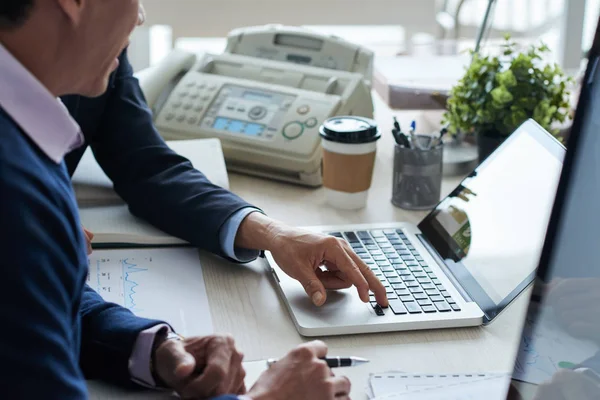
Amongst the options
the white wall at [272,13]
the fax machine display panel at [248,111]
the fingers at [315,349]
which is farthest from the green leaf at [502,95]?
the white wall at [272,13]

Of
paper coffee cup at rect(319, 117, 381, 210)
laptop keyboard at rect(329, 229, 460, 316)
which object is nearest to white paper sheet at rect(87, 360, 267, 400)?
laptop keyboard at rect(329, 229, 460, 316)

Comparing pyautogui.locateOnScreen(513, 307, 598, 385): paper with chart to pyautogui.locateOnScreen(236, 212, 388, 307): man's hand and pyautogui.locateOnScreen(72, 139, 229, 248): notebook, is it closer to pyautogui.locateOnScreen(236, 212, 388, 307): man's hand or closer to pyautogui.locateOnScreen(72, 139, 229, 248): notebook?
pyautogui.locateOnScreen(236, 212, 388, 307): man's hand

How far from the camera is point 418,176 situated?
4.83ft

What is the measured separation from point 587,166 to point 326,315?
461 mm

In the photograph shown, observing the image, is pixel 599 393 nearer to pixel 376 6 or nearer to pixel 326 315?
pixel 326 315

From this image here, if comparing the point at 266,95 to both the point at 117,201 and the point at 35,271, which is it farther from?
the point at 35,271

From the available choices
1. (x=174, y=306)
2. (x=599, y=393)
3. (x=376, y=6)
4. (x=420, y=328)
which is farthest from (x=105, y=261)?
(x=376, y=6)

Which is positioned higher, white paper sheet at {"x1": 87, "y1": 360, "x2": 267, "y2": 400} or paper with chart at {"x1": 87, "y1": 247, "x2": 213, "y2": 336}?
white paper sheet at {"x1": 87, "y1": 360, "x2": 267, "y2": 400}

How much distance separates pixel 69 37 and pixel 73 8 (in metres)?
0.03

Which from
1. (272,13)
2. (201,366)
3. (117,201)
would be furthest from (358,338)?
(272,13)

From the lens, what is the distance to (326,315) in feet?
3.57

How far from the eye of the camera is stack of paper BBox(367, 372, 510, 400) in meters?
0.92

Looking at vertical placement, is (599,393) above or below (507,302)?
above

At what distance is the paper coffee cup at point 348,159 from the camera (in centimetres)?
144
